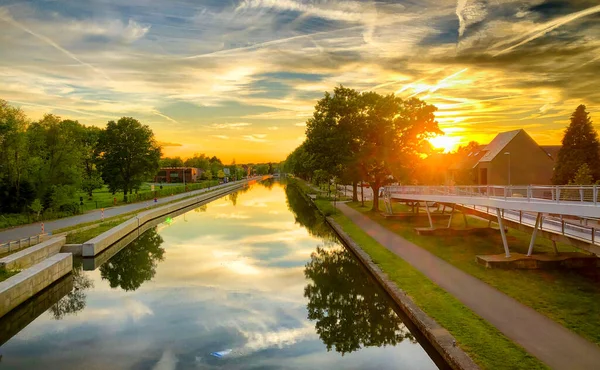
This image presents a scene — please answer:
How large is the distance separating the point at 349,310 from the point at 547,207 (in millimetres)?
9331

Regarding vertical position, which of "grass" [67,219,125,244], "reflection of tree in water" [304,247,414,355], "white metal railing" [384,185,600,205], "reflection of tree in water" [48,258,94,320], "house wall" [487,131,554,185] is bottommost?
"reflection of tree in water" [304,247,414,355]

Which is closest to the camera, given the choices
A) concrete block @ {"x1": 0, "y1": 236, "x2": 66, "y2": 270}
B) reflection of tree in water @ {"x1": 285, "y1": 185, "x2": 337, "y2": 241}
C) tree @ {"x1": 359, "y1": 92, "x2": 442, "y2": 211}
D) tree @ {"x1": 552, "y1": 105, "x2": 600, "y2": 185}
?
concrete block @ {"x1": 0, "y1": 236, "x2": 66, "y2": 270}

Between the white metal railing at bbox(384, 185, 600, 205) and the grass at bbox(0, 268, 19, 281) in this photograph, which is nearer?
the white metal railing at bbox(384, 185, 600, 205)

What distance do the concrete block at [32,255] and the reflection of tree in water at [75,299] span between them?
2.00 metres

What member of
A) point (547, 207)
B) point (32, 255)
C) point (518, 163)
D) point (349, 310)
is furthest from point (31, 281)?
point (518, 163)

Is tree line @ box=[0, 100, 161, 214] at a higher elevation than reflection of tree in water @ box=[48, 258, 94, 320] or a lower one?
higher

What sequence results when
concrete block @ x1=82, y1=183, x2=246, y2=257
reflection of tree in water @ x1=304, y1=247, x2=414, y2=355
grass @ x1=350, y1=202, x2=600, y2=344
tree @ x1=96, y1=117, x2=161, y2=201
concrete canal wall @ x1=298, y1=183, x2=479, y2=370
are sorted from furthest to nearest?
1. tree @ x1=96, y1=117, x2=161, y2=201
2. concrete block @ x1=82, y1=183, x2=246, y2=257
3. reflection of tree in water @ x1=304, y1=247, x2=414, y2=355
4. grass @ x1=350, y1=202, x2=600, y2=344
5. concrete canal wall @ x1=298, y1=183, x2=479, y2=370

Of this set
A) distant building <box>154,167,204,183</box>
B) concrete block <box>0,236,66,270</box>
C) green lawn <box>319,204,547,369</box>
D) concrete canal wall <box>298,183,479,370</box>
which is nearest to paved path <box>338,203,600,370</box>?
green lawn <box>319,204,547,369</box>

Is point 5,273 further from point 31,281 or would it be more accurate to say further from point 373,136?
point 373,136

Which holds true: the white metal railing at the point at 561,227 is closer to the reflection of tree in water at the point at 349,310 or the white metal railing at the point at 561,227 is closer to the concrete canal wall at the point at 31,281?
the reflection of tree in water at the point at 349,310

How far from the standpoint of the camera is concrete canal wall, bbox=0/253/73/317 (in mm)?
17000

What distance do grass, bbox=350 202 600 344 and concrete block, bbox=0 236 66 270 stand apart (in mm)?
21628

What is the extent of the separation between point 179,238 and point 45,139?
795 inches

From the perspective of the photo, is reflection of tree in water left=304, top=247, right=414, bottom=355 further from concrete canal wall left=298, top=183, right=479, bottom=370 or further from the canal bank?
the canal bank
